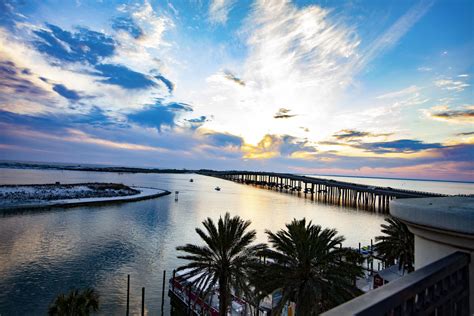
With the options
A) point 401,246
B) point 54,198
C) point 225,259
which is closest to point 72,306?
point 225,259

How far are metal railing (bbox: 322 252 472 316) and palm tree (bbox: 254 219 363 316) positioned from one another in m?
10.5

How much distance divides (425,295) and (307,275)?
38.1 ft

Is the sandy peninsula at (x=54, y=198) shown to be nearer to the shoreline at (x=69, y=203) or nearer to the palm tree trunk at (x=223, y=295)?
the shoreline at (x=69, y=203)

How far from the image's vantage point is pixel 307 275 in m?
13.6

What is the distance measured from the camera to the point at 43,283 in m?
24.9

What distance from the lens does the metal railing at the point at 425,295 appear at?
83.1 inches

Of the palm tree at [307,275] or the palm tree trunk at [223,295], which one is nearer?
the palm tree at [307,275]

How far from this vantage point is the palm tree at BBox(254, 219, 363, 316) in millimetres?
12945

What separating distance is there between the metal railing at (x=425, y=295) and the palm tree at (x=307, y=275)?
10.5 m

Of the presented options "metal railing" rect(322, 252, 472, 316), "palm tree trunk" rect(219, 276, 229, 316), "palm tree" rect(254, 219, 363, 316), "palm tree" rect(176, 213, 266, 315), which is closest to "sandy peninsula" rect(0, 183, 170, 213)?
"palm tree" rect(176, 213, 266, 315)

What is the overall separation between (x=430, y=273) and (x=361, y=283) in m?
26.0

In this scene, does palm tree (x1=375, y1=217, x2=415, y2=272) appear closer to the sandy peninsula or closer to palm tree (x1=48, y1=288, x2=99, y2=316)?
palm tree (x1=48, y1=288, x2=99, y2=316)

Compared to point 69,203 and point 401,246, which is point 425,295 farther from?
point 69,203

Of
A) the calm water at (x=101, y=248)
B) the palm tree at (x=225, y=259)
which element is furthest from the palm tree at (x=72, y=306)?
the calm water at (x=101, y=248)
